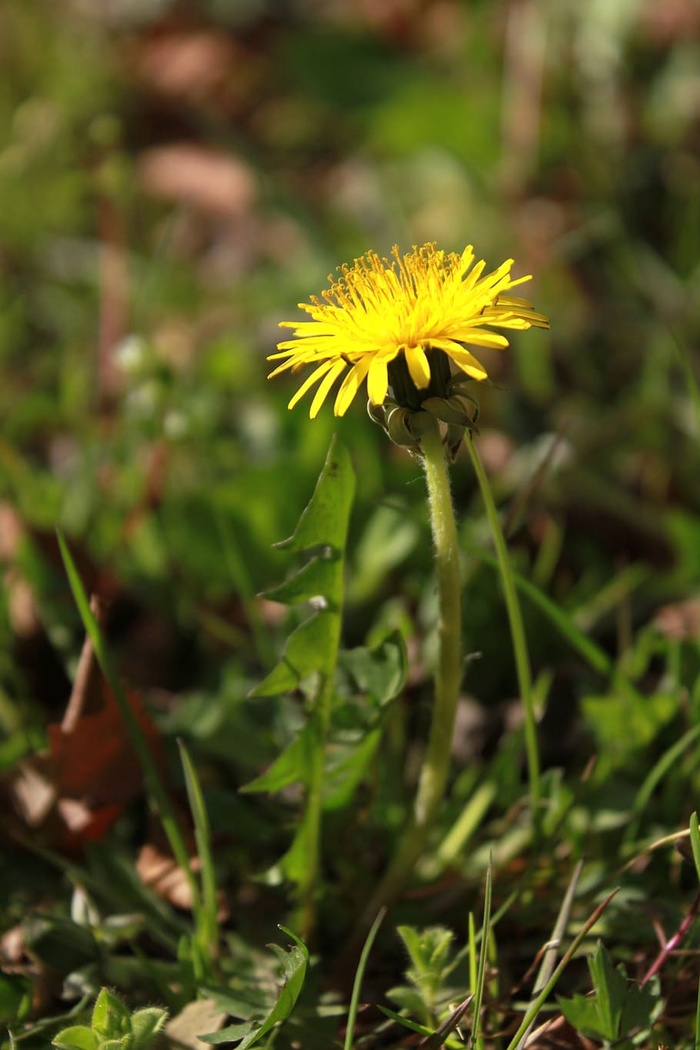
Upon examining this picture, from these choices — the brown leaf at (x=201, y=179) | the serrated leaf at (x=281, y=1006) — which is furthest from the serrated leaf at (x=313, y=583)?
the brown leaf at (x=201, y=179)

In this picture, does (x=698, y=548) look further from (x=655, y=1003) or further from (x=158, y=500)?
(x=158, y=500)

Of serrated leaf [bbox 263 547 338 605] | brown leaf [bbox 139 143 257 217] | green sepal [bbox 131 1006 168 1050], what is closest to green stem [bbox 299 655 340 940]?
serrated leaf [bbox 263 547 338 605]

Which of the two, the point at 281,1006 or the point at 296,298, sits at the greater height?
the point at 296,298

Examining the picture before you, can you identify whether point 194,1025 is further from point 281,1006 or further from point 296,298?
point 296,298

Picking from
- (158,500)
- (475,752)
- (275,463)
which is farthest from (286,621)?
(158,500)

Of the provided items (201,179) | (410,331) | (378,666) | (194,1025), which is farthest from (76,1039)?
(201,179)

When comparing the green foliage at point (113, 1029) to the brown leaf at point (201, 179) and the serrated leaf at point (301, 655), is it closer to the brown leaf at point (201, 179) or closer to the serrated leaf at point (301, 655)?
the serrated leaf at point (301, 655)
